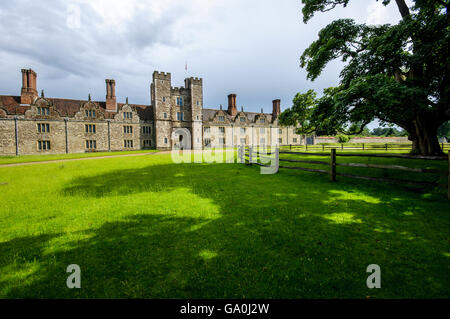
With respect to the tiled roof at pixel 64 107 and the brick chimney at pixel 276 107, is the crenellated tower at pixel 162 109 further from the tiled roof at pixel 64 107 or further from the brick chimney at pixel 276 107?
the brick chimney at pixel 276 107

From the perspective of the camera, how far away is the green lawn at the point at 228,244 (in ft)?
7.68

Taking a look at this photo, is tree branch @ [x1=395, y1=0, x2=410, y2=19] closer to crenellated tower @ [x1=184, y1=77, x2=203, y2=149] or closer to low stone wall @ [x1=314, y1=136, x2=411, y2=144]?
crenellated tower @ [x1=184, y1=77, x2=203, y2=149]

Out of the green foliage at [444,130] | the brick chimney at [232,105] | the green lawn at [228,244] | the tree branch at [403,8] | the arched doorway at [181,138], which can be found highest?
the brick chimney at [232,105]

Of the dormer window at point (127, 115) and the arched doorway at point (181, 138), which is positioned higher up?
the dormer window at point (127, 115)

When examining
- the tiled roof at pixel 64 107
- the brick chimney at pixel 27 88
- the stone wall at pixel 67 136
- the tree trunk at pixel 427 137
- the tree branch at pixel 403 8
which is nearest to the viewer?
the tree trunk at pixel 427 137

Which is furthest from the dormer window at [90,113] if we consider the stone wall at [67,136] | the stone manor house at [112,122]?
the stone wall at [67,136]

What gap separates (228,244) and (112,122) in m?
43.4

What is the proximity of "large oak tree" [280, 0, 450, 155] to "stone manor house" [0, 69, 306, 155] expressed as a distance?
34.1 m

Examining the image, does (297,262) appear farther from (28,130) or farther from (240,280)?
(28,130)

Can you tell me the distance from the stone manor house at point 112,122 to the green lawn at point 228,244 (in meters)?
37.2

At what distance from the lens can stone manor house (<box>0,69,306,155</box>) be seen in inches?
1302

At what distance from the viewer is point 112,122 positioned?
1533 inches
